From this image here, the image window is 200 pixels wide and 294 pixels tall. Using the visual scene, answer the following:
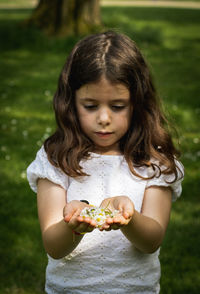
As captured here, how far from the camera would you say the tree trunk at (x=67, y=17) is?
10.1 metres

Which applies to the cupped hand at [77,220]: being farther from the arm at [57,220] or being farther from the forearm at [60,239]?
the forearm at [60,239]

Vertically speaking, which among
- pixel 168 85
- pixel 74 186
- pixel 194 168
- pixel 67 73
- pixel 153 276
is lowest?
pixel 168 85

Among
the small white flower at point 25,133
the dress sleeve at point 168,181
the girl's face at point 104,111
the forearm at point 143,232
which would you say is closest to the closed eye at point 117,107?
the girl's face at point 104,111

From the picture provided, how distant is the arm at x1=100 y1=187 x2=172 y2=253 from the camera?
1.79m

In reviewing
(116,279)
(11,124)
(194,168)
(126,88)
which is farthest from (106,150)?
(11,124)

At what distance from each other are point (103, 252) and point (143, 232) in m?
0.24

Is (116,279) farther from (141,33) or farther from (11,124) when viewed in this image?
(141,33)

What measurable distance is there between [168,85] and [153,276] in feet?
18.1

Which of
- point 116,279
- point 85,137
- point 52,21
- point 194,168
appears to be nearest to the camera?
point 116,279

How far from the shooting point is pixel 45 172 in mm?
2242

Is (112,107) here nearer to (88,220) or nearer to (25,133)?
(88,220)

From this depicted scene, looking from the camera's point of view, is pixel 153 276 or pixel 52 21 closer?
pixel 153 276

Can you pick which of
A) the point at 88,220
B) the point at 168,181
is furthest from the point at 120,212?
the point at 168,181

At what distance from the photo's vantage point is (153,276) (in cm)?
225
